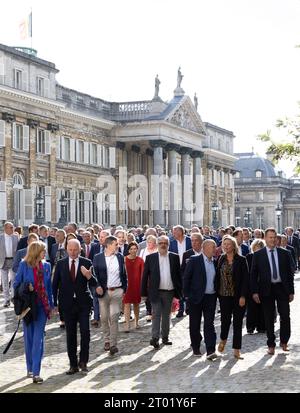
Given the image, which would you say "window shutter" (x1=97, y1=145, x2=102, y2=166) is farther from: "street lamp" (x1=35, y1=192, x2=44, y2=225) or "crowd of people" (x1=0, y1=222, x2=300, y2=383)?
"crowd of people" (x1=0, y1=222, x2=300, y2=383)

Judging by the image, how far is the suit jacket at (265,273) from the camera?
560 inches

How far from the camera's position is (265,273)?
14250 millimetres

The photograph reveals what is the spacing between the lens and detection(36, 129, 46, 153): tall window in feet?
162

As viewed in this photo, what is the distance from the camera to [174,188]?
64.4 meters

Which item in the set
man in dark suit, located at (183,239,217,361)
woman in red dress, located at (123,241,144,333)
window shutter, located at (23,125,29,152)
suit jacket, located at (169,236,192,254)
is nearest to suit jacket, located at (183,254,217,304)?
man in dark suit, located at (183,239,217,361)

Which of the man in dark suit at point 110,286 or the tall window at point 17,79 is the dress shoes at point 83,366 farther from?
the tall window at point 17,79

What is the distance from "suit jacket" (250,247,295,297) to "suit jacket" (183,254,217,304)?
87cm

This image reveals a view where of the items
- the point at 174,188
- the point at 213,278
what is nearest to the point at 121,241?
the point at 213,278

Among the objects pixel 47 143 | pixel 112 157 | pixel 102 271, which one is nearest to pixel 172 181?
pixel 112 157

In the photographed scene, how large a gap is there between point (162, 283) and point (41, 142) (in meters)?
35.7

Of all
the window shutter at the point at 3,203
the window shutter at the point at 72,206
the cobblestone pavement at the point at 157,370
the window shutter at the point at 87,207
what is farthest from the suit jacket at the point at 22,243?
the window shutter at the point at 87,207

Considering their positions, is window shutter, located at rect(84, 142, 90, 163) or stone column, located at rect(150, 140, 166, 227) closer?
window shutter, located at rect(84, 142, 90, 163)

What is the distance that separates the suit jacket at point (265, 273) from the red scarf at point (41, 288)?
395cm
